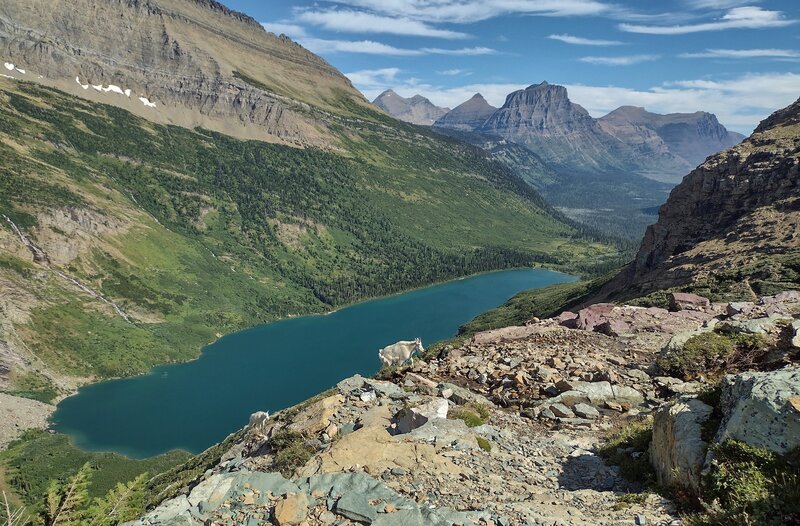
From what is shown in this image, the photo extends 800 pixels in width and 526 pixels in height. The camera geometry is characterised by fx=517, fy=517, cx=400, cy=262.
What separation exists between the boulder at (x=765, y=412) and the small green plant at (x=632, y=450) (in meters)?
3.03

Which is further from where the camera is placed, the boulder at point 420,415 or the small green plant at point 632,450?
the boulder at point 420,415

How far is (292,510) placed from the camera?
13562 mm

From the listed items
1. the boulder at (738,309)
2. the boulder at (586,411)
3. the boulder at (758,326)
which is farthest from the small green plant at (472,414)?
the boulder at (738,309)

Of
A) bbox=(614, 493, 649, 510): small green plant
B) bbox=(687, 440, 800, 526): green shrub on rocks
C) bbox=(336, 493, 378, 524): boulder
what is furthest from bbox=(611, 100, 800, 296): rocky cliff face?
bbox=(336, 493, 378, 524): boulder

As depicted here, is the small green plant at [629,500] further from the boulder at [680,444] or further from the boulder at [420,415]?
the boulder at [420,415]

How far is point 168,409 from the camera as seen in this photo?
131375mm

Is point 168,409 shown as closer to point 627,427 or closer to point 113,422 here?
point 113,422

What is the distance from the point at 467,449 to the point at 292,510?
5.86 m

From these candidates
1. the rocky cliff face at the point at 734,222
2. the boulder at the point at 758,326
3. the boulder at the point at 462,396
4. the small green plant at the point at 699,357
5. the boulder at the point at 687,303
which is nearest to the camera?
the boulder at the point at 462,396

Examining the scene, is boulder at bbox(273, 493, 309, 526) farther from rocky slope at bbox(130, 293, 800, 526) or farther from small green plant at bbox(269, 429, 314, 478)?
small green plant at bbox(269, 429, 314, 478)

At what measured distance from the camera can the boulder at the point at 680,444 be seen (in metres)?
12.9

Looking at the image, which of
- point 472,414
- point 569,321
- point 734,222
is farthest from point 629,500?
point 734,222

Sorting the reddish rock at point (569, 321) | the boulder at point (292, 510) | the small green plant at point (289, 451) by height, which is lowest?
the small green plant at point (289, 451)

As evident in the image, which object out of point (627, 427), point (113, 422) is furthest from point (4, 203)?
point (627, 427)
